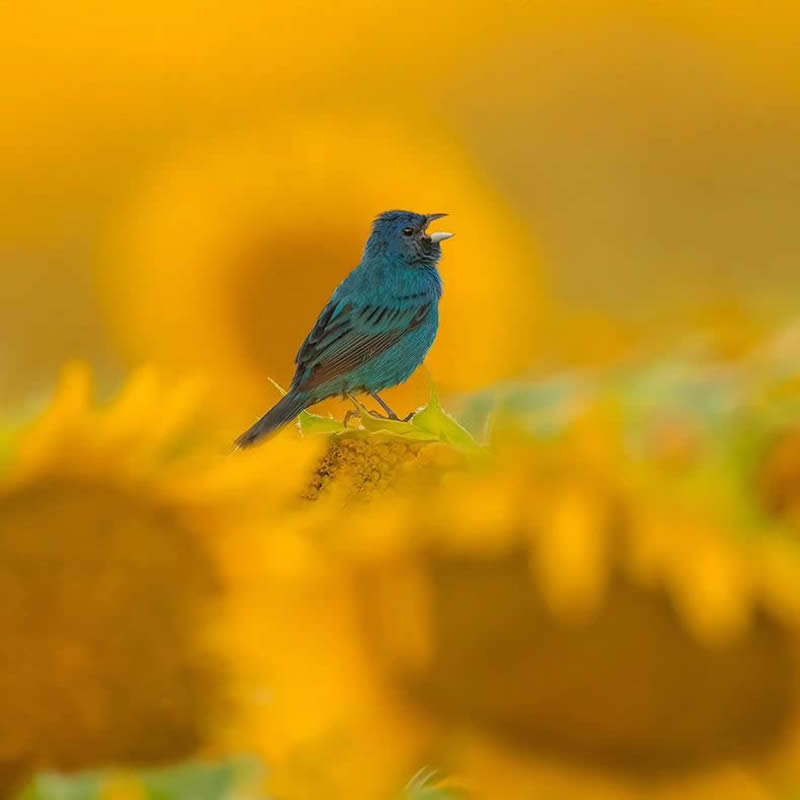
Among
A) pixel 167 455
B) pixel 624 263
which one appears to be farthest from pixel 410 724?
pixel 624 263

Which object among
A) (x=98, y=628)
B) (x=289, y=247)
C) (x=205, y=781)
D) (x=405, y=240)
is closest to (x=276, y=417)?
(x=205, y=781)

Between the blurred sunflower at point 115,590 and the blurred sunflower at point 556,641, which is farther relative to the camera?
the blurred sunflower at point 556,641

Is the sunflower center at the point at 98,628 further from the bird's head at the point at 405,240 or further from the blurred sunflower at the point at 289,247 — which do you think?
the bird's head at the point at 405,240

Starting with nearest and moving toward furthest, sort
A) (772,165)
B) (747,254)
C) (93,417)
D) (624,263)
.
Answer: (93,417)
(747,254)
(624,263)
(772,165)

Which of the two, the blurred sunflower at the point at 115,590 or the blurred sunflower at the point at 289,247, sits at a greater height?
the blurred sunflower at the point at 289,247

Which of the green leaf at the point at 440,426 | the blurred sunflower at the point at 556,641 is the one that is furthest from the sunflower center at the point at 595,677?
the green leaf at the point at 440,426

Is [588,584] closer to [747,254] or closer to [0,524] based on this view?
[0,524]

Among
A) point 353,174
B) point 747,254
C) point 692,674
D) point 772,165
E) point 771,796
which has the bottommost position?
point 771,796
